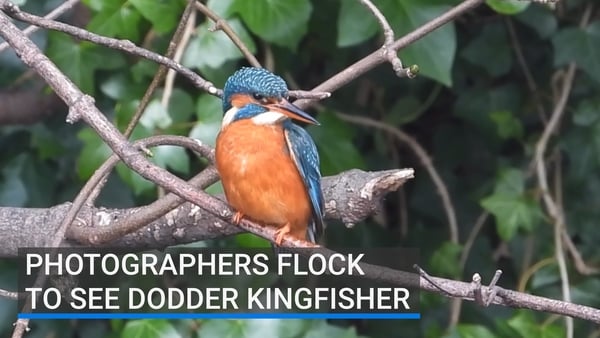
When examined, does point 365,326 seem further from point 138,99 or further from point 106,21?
point 106,21

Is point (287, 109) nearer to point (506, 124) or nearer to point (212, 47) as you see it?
point (212, 47)

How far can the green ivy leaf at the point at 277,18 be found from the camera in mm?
1856

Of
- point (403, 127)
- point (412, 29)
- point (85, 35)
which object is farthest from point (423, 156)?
point (85, 35)

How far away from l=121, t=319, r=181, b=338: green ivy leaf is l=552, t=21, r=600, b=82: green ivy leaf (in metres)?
0.94

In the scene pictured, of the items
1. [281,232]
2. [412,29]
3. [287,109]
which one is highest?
[412,29]

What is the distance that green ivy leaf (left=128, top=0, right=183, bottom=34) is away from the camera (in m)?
1.86

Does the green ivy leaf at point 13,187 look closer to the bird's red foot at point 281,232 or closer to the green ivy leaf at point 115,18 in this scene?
the green ivy leaf at point 115,18

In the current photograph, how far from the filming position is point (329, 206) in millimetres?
1371

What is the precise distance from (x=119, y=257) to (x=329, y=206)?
A: 43 cm

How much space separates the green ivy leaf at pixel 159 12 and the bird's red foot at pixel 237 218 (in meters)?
0.60

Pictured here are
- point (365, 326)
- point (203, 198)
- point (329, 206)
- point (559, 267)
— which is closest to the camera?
point (203, 198)

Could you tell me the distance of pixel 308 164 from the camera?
4.59ft

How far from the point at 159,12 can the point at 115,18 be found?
9cm

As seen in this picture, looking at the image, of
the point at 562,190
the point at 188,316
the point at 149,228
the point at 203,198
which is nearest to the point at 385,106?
the point at 562,190
